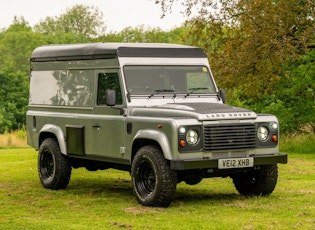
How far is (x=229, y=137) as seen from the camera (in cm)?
1161

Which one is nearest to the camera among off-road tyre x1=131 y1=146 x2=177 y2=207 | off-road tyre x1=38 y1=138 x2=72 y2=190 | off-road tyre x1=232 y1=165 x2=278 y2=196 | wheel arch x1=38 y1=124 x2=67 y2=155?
off-road tyre x1=131 y1=146 x2=177 y2=207

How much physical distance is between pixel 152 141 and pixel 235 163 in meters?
1.22

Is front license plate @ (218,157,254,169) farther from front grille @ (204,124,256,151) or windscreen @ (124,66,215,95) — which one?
windscreen @ (124,66,215,95)

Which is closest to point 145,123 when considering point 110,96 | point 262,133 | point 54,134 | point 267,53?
point 110,96

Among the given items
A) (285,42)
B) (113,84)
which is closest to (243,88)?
(285,42)

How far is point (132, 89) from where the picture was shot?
12.5 meters

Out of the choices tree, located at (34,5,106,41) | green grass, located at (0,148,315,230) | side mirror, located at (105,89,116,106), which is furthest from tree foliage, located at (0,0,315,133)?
tree, located at (34,5,106,41)

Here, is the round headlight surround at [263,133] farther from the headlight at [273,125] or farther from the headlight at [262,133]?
the headlight at [273,125]

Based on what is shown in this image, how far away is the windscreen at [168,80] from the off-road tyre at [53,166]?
2.28 m

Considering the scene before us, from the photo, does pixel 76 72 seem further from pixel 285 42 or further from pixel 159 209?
pixel 285 42

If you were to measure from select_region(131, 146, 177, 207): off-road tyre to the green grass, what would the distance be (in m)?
0.17

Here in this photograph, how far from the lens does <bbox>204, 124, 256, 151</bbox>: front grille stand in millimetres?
11414

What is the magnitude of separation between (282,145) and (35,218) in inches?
588

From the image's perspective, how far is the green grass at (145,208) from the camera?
32.8 ft
